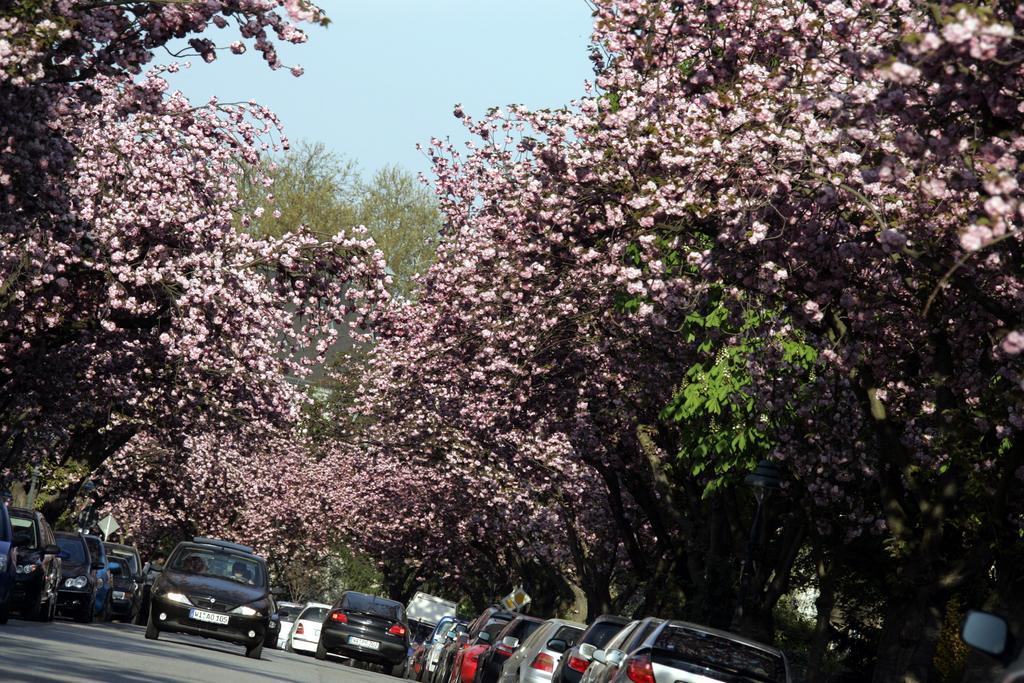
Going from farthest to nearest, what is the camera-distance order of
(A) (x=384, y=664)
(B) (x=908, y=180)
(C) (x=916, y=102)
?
(A) (x=384, y=664) < (B) (x=908, y=180) < (C) (x=916, y=102)

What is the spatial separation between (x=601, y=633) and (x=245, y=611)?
9.05 meters

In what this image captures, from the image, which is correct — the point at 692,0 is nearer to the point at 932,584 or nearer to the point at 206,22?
the point at 206,22

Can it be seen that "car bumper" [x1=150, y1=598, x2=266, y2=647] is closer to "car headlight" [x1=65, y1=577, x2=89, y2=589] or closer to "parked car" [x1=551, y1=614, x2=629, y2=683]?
"car headlight" [x1=65, y1=577, x2=89, y2=589]

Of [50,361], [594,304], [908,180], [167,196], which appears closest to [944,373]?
[908,180]

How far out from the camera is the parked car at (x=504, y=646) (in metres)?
20.4

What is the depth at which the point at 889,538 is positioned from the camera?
23.7 meters

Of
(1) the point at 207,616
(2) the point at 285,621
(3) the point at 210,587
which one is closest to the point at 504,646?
(1) the point at 207,616

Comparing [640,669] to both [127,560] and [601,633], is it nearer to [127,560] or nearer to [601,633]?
[601,633]

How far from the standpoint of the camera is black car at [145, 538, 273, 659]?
967 inches

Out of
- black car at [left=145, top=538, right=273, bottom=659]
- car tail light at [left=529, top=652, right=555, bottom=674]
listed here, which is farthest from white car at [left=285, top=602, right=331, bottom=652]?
car tail light at [left=529, top=652, right=555, bottom=674]

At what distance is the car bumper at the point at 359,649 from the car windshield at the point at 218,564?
8.63m

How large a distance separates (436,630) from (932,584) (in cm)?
1965

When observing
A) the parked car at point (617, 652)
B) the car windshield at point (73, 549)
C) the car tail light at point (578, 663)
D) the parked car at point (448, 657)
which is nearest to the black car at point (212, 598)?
the parked car at point (448, 657)

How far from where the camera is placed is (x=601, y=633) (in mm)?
17094
